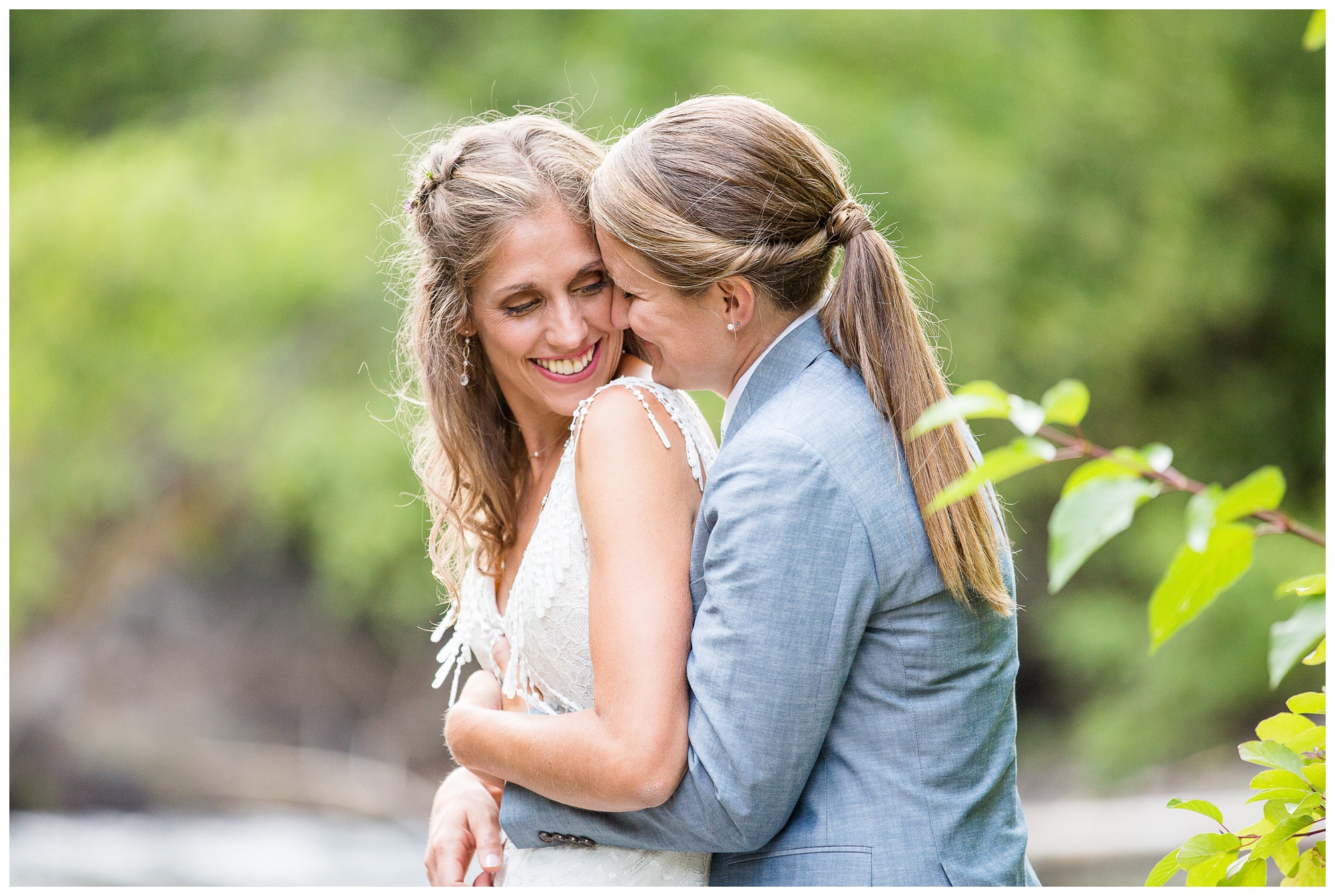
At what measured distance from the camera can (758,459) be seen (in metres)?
1.23

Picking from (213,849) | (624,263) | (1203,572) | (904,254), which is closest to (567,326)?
(624,263)

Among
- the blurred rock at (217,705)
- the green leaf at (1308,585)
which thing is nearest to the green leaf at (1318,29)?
the green leaf at (1308,585)

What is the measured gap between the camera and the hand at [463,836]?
1645 millimetres

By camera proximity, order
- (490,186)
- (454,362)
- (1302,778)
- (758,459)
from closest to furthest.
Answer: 1. (1302,778)
2. (758,459)
3. (490,186)
4. (454,362)

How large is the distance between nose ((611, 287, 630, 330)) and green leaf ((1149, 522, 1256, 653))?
3.29ft

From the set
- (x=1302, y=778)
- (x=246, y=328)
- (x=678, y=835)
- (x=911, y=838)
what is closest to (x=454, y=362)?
(x=678, y=835)

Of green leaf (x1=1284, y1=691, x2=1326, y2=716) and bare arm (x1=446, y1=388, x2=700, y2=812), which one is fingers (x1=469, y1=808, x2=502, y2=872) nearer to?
bare arm (x1=446, y1=388, x2=700, y2=812)

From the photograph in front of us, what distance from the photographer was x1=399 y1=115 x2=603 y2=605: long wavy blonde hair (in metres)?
1.59

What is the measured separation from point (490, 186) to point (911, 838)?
1.03 meters

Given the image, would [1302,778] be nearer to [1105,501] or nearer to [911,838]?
[911,838]

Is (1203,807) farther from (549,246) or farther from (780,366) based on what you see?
(549,246)

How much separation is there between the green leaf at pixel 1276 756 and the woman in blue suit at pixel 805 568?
0.31 m

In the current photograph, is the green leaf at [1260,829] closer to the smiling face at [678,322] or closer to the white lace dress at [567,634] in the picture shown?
the white lace dress at [567,634]

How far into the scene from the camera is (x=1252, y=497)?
0.63 meters
